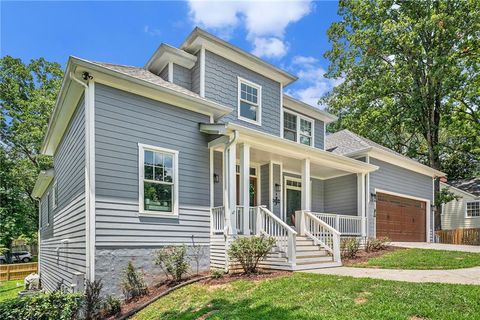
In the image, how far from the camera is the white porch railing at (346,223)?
12.6 metres

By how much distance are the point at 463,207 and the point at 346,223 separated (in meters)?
18.8

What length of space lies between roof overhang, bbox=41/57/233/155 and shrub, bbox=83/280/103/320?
4.43 meters

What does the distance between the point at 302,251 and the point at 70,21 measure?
1018 cm

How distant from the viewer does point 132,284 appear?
7.85 m

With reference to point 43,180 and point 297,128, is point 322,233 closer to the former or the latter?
point 297,128

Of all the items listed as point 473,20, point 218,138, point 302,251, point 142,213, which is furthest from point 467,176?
point 142,213

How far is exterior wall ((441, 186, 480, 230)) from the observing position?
25844 mm

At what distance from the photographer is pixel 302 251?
977cm

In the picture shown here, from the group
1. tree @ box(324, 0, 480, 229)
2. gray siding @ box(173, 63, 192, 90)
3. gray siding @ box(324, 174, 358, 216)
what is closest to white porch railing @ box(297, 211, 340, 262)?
gray siding @ box(324, 174, 358, 216)

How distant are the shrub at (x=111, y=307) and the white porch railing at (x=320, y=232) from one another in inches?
230

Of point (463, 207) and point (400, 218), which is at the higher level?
point (400, 218)

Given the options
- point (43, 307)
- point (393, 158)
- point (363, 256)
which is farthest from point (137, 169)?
point (393, 158)

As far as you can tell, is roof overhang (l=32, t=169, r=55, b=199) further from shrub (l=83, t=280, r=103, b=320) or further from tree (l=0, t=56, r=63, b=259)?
tree (l=0, t=56, r=63, b=259)

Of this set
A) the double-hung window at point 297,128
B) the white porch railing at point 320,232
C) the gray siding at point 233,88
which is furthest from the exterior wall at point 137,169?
the double-hung window at point 297,128
